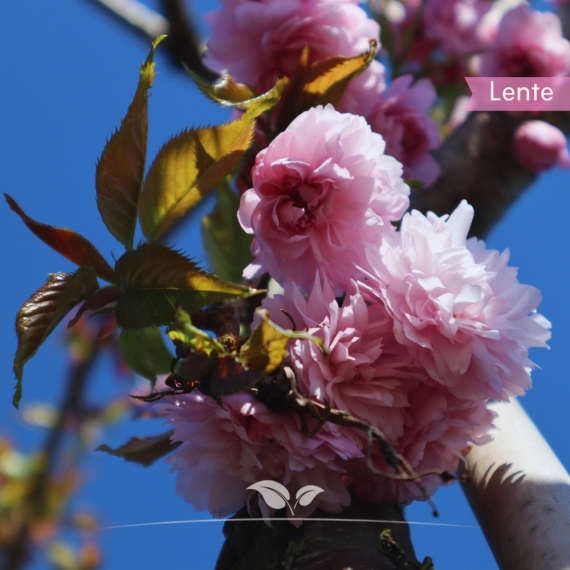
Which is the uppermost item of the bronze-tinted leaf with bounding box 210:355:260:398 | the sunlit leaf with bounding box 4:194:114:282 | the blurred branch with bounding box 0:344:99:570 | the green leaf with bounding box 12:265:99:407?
the sunlit leaf with bounding box 4:194:114:282

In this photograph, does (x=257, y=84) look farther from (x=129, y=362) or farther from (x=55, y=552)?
(x=55, y=552)

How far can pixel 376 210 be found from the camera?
0.44m

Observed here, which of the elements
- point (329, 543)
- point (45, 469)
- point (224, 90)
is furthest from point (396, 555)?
point (45, 469)

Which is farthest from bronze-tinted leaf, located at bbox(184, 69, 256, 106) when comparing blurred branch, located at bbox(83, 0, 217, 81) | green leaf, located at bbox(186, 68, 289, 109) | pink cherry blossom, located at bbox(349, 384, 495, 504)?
blurred branch, located at bbox(83, 0, 217, 81)

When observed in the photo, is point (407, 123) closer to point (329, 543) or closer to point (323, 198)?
point (323, 198)

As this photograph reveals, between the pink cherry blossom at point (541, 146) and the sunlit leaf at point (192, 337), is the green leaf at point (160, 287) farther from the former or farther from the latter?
the pink cherry blossom at point (541, 146)

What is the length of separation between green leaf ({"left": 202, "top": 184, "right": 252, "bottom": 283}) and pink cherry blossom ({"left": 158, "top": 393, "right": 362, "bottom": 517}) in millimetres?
328

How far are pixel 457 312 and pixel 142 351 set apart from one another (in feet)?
0.91

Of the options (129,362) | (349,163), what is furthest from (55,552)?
(349,163)

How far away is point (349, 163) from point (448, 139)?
0.68 meters

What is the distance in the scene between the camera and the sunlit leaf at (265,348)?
0.35m

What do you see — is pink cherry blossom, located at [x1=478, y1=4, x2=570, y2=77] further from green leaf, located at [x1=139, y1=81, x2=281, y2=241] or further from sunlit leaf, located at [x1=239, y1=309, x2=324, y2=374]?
sunlit leaf, located at [x1=239, y1=309, x2=324, y2=374]

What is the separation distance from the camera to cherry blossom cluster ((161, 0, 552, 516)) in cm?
38

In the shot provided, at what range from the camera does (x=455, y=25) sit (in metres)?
1.10
